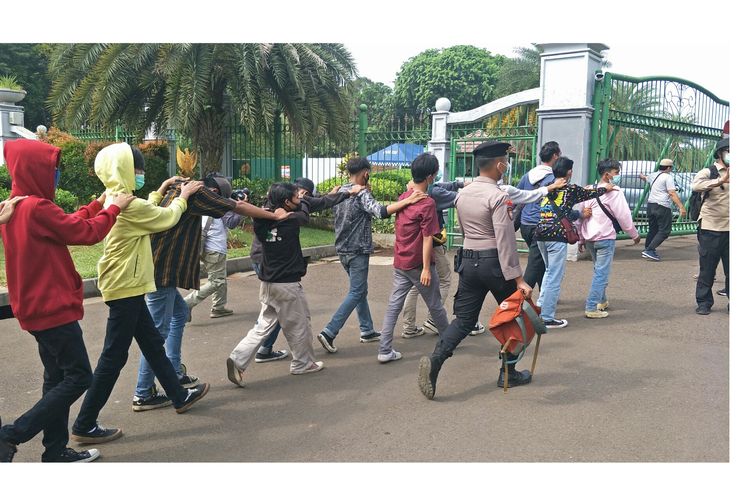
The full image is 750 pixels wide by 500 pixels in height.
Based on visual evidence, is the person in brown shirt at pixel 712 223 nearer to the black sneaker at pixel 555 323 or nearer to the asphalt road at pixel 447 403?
the asphalt road at pixel 447 403

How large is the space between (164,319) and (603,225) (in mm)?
4325

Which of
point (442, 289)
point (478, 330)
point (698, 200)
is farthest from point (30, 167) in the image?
point (698, 200)

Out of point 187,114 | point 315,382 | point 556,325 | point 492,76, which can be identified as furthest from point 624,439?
point 492,76

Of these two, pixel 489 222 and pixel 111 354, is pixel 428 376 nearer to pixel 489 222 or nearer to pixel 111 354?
pixel 489 222

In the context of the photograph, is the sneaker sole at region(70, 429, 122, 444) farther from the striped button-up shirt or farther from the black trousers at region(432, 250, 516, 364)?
the black trousers at region(432, 250, 516, 364)

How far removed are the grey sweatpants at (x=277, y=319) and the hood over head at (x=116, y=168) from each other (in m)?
1.39

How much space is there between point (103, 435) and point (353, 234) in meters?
2.51

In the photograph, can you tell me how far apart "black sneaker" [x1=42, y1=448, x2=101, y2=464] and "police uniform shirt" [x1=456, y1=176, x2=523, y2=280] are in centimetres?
261

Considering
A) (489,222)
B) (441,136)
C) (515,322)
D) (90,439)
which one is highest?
(441,136)

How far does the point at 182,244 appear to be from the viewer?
4.34m

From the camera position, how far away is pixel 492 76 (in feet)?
144

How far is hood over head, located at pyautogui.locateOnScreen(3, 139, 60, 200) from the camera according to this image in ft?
10.7

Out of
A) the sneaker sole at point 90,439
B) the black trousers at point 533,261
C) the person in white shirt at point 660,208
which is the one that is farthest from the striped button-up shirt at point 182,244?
the person in white shirt at point 660,208

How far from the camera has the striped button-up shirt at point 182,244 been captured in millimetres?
4184
